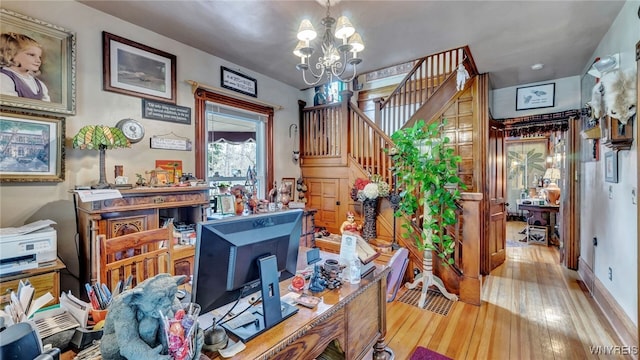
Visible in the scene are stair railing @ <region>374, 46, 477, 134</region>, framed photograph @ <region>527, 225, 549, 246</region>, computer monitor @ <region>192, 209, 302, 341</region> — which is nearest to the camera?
computer monitor @ <region>192, 209, 302, 341</region>

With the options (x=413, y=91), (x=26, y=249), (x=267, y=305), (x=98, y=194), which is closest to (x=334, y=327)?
(x=267, y=305)

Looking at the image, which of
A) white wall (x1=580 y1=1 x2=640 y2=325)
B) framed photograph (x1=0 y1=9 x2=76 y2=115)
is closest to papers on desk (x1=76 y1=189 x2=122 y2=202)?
framed photograph (x1=0 y1=9 x2=76 y2=115)

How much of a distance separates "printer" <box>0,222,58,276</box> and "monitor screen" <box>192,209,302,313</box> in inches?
63.2

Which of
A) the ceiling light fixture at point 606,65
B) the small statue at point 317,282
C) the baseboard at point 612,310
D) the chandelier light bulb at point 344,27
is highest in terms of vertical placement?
the chandelier light bulb at point 344,27

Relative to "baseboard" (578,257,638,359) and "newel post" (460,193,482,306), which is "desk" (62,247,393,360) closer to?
"newel post" (460,193,482,306)

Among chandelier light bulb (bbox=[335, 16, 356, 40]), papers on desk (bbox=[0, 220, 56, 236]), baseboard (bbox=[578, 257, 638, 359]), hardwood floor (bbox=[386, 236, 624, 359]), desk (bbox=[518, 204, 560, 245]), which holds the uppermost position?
chandelier light bulb (bbox=[335, 16, 356, 40])

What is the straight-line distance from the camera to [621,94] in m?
2.10

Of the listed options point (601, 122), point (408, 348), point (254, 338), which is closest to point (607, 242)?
point (601, 122)

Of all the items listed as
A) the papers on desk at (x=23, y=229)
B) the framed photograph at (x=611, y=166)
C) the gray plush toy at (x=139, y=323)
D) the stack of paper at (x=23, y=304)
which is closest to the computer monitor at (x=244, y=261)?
the gray plush toy at (x=139, y=323)

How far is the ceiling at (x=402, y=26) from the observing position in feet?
7.62

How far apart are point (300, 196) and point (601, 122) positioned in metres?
3.59

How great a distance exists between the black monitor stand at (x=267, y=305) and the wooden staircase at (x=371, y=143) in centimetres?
258

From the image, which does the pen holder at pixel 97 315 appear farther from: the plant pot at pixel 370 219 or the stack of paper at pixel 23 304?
the plant pot at pixel 370 219

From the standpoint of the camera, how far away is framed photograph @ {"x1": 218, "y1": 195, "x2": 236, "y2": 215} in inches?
120
